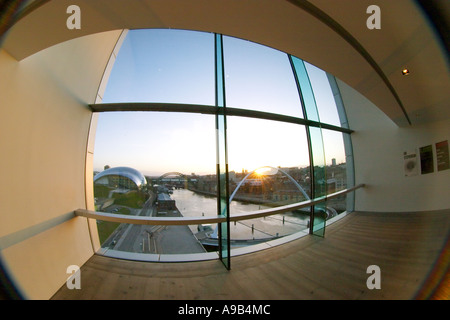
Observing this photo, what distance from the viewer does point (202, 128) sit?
95.7 inches

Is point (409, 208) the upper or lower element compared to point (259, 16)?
lower

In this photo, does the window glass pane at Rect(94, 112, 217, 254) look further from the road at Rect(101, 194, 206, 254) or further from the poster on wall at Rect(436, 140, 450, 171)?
the poster on wall at Rect(436, 140, 450, 171)

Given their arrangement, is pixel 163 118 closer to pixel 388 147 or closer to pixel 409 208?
→ pixel 388 147

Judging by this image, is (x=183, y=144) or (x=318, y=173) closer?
(x=183, y=144)

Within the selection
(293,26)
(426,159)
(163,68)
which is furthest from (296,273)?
(426,159)

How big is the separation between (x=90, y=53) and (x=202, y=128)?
2211mm

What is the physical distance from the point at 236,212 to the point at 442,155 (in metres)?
5.21

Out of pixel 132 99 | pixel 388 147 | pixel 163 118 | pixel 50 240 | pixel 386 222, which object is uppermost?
pixel 132 99

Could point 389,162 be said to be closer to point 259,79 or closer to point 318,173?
point 318,173

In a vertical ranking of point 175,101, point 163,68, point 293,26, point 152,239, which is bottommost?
point 152,239

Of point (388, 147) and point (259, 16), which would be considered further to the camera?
point (388, 147)

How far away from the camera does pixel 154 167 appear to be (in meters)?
2.45

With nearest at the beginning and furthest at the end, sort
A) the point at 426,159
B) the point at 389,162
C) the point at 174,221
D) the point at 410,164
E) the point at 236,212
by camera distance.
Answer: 1. the point at 174,221
2. the point at 236,212
3. the point at 426,159
4. the point at 410,164
5. the point at 389,162
